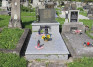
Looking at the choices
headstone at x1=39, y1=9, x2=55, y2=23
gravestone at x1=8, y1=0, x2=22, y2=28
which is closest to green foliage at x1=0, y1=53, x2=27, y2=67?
gravestone at x1=8, y1=0, x2=22, y2=28

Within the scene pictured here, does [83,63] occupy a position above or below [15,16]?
below

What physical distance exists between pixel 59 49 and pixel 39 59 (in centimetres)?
96

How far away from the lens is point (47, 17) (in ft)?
32.6

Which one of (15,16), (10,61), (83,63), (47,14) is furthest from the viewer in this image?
(15,16)

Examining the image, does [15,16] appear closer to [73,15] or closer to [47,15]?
[47,15]

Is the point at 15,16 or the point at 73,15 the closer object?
the point at 15,16

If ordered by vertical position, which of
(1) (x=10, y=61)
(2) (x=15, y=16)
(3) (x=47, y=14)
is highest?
(3) (x=47, y=14)

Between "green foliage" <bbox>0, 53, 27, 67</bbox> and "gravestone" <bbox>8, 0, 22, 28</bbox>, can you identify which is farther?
"gravestone" <bbox>8, 0, 22, 28</bbox>

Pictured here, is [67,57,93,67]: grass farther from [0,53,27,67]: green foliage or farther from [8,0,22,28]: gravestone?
[8,0,22,28]: gravestone

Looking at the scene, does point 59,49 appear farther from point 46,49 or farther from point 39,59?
point 39,59

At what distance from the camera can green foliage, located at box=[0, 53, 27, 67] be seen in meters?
4.78

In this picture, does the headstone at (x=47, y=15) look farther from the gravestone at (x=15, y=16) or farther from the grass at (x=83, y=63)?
the grass at (x=83, y=63)

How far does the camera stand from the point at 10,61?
16.4 ft

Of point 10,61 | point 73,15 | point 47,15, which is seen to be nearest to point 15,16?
point 47,15
